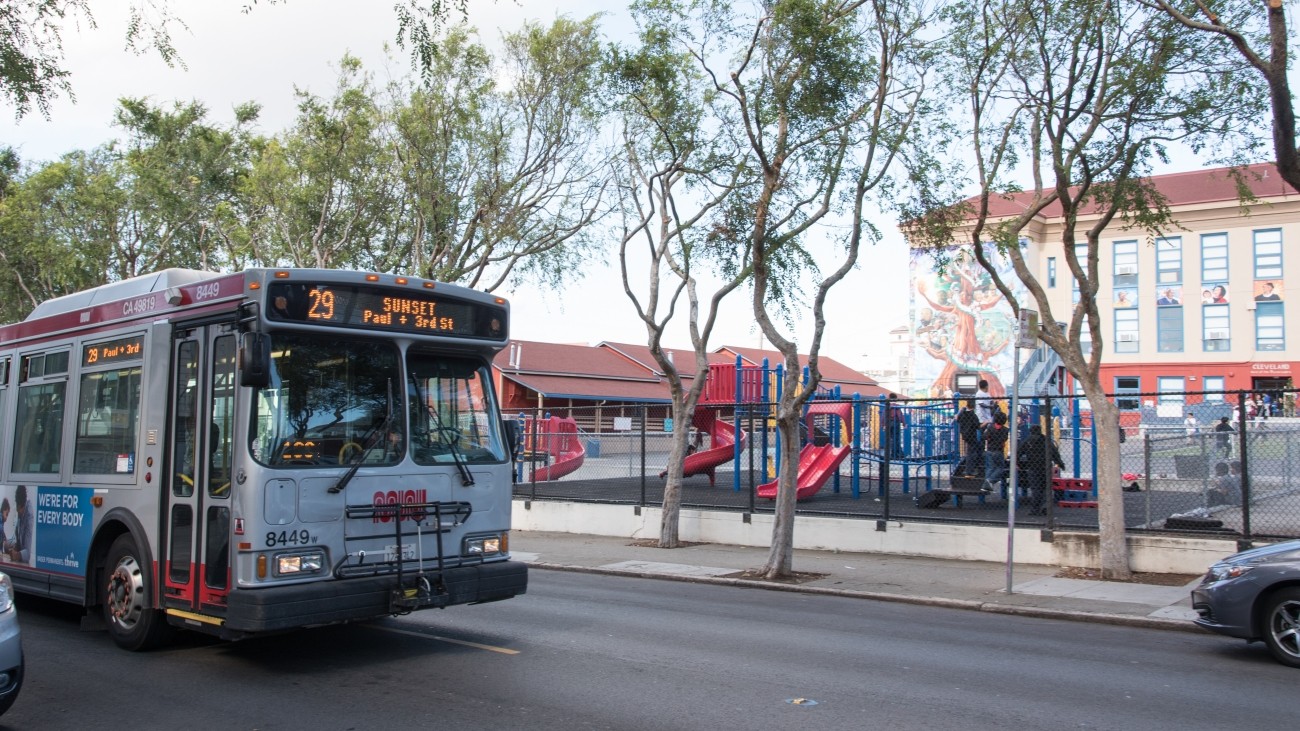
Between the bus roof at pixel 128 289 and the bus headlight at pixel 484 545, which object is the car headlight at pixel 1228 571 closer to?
the bus headlight at pixel 484 545

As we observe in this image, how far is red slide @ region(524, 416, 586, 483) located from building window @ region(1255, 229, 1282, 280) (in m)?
38.0

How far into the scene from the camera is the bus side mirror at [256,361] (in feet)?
23.9

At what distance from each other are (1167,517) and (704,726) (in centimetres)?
1072

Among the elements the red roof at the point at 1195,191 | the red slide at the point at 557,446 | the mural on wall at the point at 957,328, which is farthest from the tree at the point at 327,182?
the mural on wall at the point at 957,328

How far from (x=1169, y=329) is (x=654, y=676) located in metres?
48.1

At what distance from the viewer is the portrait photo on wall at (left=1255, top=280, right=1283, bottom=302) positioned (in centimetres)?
4584

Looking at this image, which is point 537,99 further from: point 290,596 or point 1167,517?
point 290,596

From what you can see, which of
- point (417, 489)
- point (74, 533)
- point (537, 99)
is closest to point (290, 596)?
point (417, 489)

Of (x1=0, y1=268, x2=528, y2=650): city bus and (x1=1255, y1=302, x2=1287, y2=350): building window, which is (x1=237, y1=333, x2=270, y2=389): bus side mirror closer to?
(x1=0, y1=268, x2=528, y2=650): city bus

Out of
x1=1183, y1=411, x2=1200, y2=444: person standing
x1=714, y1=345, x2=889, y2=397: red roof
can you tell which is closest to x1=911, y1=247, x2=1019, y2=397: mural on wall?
x1=714, y1=345, x2=889, y2=397: red roof

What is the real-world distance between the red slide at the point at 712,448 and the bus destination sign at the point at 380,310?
44.5ft

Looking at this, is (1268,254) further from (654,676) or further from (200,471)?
A: (200,471)

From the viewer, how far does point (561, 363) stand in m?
52.7

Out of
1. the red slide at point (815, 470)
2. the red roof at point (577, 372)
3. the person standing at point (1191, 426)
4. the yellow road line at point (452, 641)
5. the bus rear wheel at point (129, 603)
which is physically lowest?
the yellow road line at point (452, 641)
